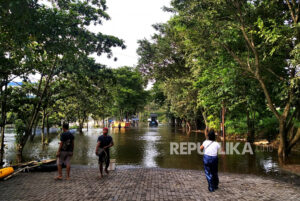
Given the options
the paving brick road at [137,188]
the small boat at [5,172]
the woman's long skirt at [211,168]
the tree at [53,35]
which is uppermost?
the tree at [53,35]

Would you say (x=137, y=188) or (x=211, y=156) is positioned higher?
(x=211, y=156)

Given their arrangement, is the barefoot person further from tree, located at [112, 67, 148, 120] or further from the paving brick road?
tree, located at [112, 67, 148, 120]

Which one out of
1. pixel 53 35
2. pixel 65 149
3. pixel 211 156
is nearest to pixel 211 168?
pixel 211 156

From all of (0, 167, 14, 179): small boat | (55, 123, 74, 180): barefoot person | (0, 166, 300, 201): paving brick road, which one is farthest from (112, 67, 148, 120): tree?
(0, 166, 300, 201): paving brick road

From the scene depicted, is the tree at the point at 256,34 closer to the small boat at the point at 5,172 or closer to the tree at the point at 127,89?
the small boat at the point at 5,172

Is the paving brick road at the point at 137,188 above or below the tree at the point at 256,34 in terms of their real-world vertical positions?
below

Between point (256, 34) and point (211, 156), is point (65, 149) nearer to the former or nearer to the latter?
point (211, 156)

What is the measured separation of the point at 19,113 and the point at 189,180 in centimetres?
1009

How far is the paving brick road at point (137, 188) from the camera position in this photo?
6277 mm

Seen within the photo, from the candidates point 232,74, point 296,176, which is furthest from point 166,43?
Result: point 296,176

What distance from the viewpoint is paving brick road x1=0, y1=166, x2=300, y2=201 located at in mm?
6277

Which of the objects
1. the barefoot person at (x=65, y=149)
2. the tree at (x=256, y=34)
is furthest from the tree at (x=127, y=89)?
the barefoot person at (x=65, y=149)

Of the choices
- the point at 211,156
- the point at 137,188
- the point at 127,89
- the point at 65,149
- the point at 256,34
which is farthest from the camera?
the point at 127,89

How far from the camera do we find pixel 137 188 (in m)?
7.04
